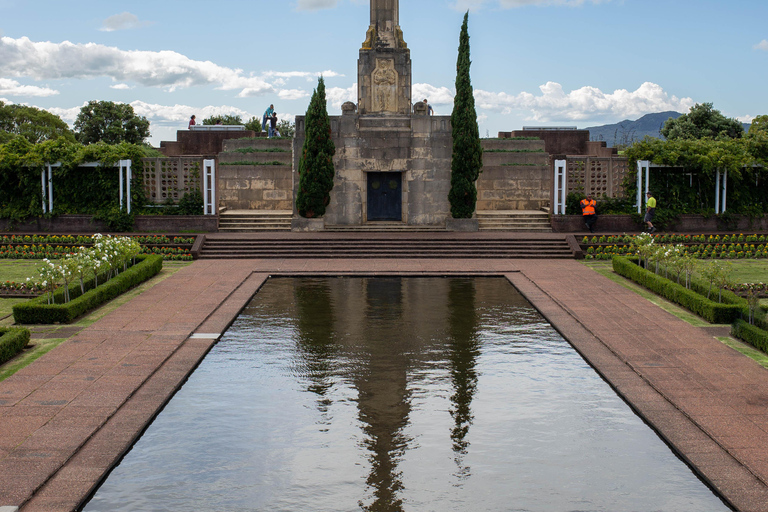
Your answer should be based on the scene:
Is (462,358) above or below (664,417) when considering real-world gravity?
above

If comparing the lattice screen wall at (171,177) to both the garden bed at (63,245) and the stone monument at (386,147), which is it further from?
the stone monument at (386,147)

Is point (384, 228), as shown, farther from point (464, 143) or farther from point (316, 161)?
point (464, 143)

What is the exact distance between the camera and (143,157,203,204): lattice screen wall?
31547 mm

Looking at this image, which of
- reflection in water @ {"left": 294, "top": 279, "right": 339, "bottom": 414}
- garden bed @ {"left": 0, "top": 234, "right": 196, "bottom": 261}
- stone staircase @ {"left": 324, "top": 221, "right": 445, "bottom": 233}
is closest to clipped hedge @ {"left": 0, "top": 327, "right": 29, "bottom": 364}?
reflection in water @ {"left": 294, "top": 279, "right": 339, "bottom": 414}

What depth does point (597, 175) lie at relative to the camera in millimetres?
31688

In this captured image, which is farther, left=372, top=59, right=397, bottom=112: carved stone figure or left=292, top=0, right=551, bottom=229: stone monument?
left=372, top=59, right=397, bottom=112: carved stone figure

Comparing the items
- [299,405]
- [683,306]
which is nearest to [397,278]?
[683,306]

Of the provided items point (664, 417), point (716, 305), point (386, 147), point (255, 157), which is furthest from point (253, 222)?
point (664, 417)

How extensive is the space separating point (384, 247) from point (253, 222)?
6.59 m

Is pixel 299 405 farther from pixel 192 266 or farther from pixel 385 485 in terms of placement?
pixel 192 266

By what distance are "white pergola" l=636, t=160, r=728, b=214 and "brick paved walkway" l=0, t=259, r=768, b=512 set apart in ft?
39.1

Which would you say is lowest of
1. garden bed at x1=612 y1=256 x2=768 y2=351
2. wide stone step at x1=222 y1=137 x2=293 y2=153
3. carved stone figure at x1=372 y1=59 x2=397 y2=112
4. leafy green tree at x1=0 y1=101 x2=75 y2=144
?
garden bed at x1=612 y1=256 x2=768 y2=351

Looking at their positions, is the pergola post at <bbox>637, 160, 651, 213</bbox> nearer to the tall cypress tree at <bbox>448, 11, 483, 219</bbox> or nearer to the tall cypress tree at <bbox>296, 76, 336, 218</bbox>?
the tall cypress tree at <bbox>448, 11, 483, 219</bbox>

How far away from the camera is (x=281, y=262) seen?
24969 mm
